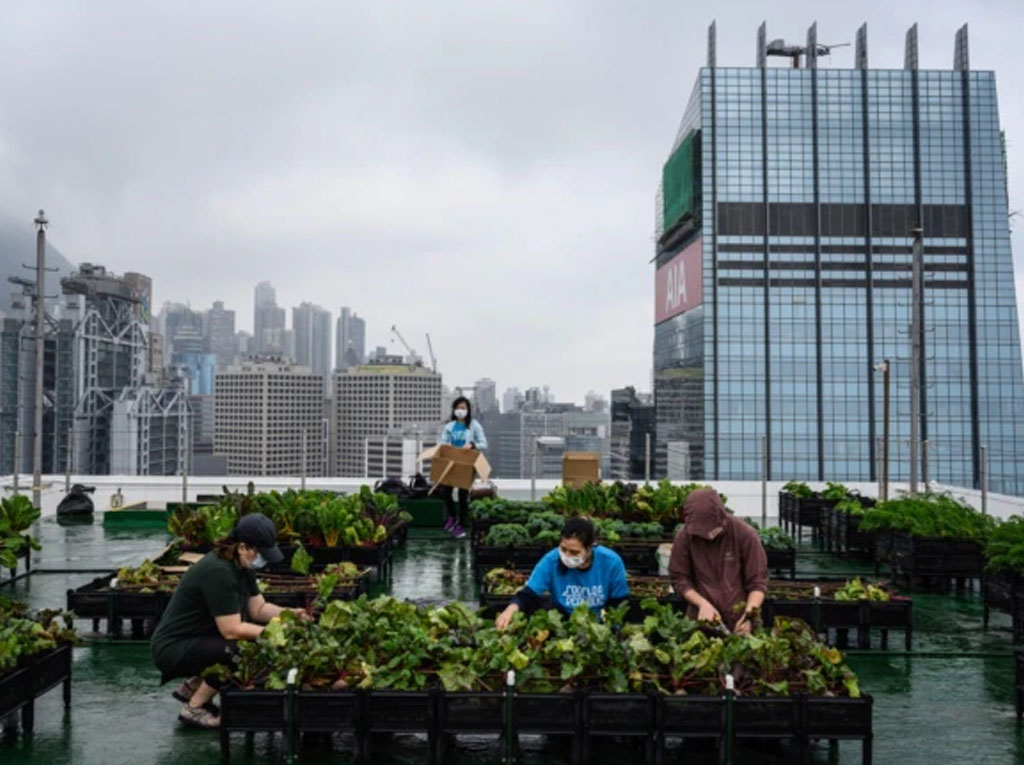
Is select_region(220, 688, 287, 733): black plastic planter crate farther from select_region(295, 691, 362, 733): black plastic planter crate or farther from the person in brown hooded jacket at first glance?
the person in brown hooded jacket

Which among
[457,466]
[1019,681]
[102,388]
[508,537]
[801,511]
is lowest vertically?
[1019,681]

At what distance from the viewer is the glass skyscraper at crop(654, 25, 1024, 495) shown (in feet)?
338

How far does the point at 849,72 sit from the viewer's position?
106 m

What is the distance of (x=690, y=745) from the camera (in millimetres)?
6477

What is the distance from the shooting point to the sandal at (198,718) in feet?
22.0

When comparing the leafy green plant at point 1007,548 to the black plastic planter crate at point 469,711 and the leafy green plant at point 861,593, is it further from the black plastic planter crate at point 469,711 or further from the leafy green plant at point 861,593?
the black plastic planter crate at point 469,711

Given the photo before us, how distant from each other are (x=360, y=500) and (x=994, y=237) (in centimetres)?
10740

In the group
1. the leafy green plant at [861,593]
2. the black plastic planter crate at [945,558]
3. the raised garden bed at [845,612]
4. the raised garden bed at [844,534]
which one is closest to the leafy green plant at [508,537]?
the raised garden bed at [845,612]

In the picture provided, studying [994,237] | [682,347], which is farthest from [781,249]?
[994,237]

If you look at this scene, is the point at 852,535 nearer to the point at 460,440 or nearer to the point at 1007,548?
the point at 1007,548

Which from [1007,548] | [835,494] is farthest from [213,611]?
[835,494]

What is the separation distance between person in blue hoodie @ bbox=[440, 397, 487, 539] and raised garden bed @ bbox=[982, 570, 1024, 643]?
7.27 meters

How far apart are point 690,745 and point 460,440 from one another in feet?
32.5

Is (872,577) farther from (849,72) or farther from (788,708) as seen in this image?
(849,72)
